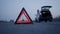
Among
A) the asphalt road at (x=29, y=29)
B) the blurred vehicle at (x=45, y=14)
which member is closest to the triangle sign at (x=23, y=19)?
the asphalt road at (x=29, y=29)

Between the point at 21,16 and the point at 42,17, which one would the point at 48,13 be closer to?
the point at 42,17

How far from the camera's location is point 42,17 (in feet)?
46.9

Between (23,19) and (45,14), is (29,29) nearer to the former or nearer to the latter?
(23,19)

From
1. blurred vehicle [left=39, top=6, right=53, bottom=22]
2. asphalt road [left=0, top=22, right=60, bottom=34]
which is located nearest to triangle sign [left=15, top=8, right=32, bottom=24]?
asphalt road [left=0, top=22, right=60, bottom=34]

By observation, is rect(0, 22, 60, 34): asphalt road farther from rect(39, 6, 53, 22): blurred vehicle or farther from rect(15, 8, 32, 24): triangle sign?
rect(39, 6, 53, 22): blurred vehicle

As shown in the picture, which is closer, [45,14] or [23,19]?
[23,19]

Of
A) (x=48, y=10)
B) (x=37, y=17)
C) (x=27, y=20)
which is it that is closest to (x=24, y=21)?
(x=27, y=20)

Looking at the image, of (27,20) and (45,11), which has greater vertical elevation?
(45,11)

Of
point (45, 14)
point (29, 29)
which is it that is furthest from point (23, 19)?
point (45, 14)

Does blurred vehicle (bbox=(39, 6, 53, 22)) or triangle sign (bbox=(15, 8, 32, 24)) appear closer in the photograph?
triangle sign (bbox=(15, 8, 32, 24))

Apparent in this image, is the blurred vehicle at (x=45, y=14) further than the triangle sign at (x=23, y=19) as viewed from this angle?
Yes

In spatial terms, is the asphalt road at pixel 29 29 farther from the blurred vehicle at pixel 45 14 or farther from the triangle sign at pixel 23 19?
the blurred vehicle at pixel 45 14

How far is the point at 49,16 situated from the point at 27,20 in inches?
316

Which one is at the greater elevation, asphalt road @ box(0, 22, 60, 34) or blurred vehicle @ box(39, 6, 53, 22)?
blurred vehicle @ box(39, 6, 53, 22)
